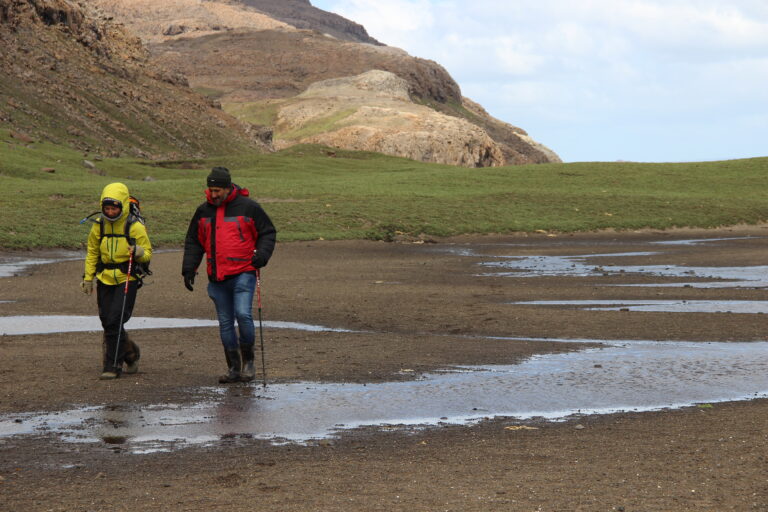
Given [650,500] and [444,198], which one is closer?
[650,500]

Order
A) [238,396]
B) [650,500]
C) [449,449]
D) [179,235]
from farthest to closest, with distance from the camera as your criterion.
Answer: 1. [179,235]
2. [238,396]
3. [449,449]
4. [650,500]

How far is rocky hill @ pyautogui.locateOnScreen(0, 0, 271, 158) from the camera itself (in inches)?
3071

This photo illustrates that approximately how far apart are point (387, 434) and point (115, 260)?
4475 mm

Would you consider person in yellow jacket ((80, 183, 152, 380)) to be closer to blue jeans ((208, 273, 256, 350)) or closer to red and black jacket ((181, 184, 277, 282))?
red and black jacket ((181, 184, 277, 282))

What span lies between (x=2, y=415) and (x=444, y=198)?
37974mm

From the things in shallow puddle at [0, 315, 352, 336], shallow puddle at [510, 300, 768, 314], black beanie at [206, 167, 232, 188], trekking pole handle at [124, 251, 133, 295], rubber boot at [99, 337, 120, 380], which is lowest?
shallow puddle at [0, 315, 352, 336]

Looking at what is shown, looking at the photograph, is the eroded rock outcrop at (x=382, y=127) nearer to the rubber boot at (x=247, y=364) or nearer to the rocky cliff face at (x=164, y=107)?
the rocky cliff face at (x=164, y=107)

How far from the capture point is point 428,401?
10.2 m

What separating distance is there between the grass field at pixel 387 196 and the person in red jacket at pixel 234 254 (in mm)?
20384

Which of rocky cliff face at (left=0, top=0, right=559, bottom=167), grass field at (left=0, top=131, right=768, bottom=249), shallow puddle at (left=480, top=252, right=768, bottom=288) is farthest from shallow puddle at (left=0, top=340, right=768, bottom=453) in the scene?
rocky cliff face at (left=0, top=0, right=559, bottom=167)

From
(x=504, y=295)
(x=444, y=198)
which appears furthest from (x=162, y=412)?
(x=444, y=198)

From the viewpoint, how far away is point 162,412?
9578 millimetres

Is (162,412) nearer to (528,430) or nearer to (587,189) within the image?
(528,430)

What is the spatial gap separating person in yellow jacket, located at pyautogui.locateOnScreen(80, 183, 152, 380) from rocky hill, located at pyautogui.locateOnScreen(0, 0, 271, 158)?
5826 centimetres
